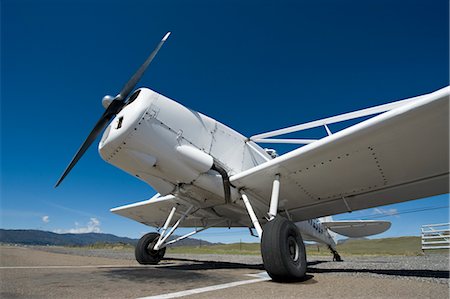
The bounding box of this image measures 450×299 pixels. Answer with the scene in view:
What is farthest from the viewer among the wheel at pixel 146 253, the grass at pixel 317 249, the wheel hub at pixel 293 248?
the grass at pixel 317 249

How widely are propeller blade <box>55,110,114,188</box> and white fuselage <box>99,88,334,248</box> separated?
395 millimetres

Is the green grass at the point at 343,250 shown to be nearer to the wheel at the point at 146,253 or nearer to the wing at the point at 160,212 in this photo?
the wing at the point at 160,212

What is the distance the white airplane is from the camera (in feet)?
16.5

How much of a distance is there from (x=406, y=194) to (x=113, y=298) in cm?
729

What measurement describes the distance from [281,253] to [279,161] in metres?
2.09

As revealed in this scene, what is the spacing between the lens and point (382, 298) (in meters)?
3.47

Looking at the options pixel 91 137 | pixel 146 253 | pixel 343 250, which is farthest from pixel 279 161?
pixel 343 250

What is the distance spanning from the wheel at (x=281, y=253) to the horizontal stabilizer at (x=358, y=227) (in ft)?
29.6

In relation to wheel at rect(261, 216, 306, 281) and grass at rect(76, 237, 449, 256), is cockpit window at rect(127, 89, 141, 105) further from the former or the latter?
grass at rect(76, 237, 449, 256)

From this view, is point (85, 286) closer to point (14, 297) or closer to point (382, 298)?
point (14, 297)

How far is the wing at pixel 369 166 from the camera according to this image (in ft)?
15.6

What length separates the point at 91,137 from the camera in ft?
24.2

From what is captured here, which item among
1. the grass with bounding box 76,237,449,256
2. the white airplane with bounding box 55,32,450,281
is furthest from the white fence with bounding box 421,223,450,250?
the white airplane with bounding box 55,32,450,281

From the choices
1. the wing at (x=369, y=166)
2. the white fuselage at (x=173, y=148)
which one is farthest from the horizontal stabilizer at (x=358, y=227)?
the white fuselage at (x=173, y=148)
